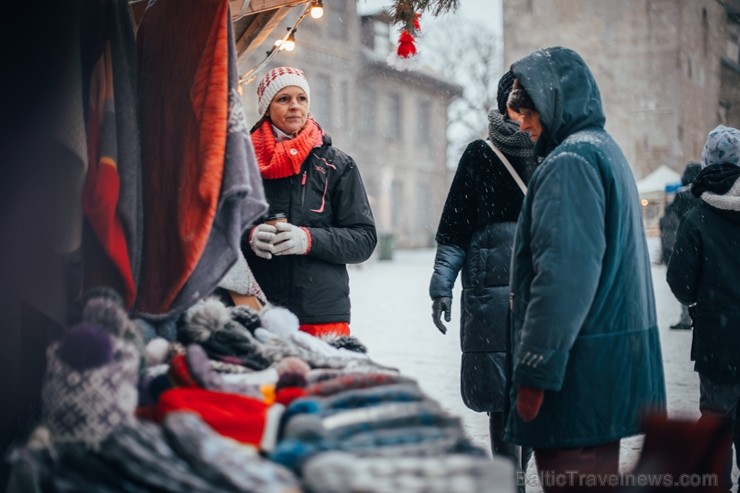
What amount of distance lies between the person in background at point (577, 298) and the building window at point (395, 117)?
32.5 m

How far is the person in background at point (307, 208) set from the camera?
321 centimetres

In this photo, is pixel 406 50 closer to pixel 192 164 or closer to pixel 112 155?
pixel 192 164

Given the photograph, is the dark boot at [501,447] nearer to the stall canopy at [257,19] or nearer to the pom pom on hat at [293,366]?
the pom pom on hat at [293,366]

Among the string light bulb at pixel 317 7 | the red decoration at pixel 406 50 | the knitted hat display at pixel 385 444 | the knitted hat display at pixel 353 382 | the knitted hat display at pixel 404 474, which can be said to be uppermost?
the string light bulb at pixel 317 7

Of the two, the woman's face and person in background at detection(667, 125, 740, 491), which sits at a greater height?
the woman's face

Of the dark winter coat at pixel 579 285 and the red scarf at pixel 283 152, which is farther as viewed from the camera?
the red scarf at pixel 283 152

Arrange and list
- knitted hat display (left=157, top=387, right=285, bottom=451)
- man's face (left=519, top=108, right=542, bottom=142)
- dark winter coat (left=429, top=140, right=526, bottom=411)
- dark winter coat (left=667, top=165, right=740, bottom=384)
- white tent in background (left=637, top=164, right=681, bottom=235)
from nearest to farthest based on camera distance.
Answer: knitted hat display (left=157, top=387, right=285, bottom=451)
man's face (left=519, top=108, right=542, bottom=142)
dark winter coat (left=667, top=165, right=740, bottom=384)
dark winter coat (left=429, top=140, right=526, bottom=411)
white tent in background (left=637, top=164, right=681, bottom=235)

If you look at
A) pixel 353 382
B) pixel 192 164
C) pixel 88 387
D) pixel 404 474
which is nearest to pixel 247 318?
pixel 192 164

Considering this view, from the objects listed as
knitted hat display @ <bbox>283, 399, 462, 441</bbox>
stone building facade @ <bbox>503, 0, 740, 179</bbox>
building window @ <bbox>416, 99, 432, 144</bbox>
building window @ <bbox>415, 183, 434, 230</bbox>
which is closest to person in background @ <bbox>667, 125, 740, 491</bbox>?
knitted hat display @ <bbox>283, 399, 462, 441</bbox>

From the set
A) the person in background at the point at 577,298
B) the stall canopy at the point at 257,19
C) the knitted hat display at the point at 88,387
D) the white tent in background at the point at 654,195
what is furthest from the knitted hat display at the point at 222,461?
the white tent in background at the point at 654,195

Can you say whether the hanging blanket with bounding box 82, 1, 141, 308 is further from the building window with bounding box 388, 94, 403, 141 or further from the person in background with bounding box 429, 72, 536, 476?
the building window with bounding box 388, 94, 403, 141

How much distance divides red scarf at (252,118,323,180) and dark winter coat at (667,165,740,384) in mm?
1821

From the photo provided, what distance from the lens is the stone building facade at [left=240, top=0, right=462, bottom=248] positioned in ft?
100.0

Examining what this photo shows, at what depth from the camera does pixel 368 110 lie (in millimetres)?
33469
